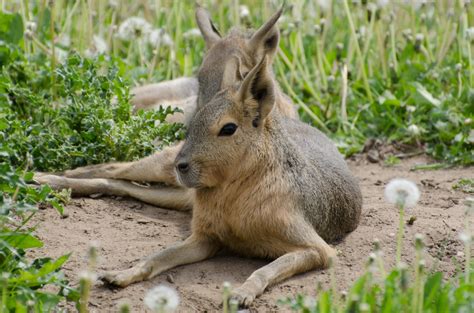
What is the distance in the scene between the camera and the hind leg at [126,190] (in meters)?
6.05

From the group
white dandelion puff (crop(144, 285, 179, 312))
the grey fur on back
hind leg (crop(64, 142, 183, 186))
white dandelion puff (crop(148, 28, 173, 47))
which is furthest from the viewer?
white dandelion puff (crop(148, 28, 173, 47))

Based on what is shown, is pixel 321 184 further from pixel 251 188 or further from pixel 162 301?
pixel 162 301

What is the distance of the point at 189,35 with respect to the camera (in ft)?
28.8

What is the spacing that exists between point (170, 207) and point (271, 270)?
60.4 inches

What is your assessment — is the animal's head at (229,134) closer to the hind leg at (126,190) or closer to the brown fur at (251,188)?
the brown fur at (251,188)

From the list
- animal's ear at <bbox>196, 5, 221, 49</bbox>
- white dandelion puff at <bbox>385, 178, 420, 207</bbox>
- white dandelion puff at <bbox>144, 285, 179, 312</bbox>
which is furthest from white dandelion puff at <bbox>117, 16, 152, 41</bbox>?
white dandelion puff at <bbox>144, 285, 179, 312</bbox>

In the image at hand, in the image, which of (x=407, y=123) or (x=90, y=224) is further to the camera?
(x=407, y=123)

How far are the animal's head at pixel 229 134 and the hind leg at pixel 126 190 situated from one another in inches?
43.1

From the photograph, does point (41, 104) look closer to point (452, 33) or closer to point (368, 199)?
point (368, 199)

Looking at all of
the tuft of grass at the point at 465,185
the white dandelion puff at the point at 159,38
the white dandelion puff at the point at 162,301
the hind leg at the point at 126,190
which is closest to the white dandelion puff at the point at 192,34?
the white dandelion puff at the point at 159,38

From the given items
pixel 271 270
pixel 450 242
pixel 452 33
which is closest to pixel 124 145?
pixel 271 270

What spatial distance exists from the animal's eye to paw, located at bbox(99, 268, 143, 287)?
0.92m

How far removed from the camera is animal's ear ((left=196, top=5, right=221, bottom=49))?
7336mm

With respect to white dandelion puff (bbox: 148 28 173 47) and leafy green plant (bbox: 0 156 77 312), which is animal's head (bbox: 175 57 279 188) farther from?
white dandelion puff (bbox: 148 28 173 47)
